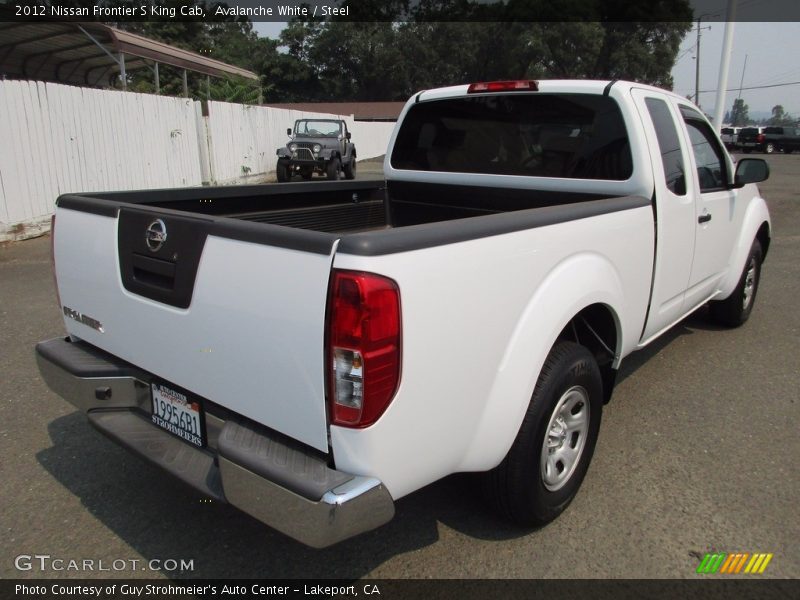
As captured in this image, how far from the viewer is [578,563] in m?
2.53

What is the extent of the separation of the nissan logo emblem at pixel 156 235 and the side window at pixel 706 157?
3277mm

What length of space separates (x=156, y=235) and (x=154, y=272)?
144 millimetres

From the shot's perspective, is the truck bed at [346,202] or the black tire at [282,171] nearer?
the truck bed at [346,202]

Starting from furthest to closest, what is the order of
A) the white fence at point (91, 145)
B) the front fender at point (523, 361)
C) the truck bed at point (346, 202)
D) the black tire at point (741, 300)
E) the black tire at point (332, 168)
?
the black tire at point (332, 168)
the white fence at point (91, 145)
the black tire at point (741, 300)
the truck bed at point (346, 202)
the front fender at point (523, 361)

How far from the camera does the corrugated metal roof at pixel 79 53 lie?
16.5m

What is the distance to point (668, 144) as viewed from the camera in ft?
11.8

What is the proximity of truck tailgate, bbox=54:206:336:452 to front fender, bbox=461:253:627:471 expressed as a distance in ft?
2.10

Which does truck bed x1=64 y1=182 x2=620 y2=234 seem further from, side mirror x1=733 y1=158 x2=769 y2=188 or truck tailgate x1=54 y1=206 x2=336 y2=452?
side mirror x1=733 y1=158 x2=769 y2=188

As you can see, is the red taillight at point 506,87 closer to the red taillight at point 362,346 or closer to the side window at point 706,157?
the side window at point 706,157

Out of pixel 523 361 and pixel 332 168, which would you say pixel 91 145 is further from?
pixel 523 361

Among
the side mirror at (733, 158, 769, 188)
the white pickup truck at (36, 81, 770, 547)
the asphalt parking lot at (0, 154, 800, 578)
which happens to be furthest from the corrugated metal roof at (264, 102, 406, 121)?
the asphalt parking lot at (0, 154, 800, 578)

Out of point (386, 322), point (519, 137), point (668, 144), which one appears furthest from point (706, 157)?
point (386, 322)

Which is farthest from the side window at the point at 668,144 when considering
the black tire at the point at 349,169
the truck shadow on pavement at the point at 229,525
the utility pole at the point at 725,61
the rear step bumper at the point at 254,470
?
the black tire at the point at 349,169

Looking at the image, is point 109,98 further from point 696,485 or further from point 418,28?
point 418,28
